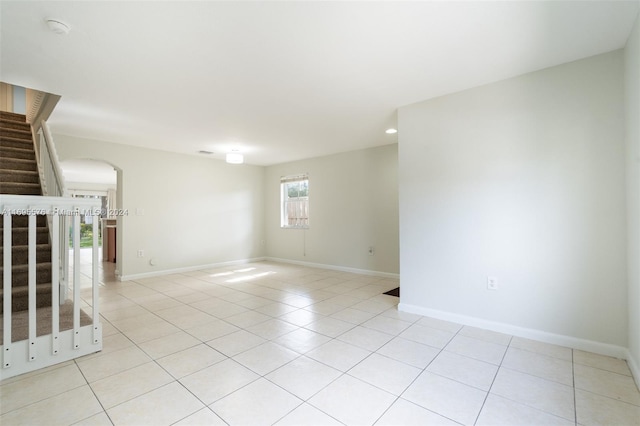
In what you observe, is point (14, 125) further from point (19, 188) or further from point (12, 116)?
point (19, 188)

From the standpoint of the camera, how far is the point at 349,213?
225 inches

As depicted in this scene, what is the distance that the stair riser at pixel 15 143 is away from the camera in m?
4.12

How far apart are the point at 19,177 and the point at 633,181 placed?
21.2ft

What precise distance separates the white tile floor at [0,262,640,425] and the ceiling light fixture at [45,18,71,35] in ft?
7.93

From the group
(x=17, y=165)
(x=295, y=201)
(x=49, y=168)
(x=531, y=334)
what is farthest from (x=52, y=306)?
(x=295, y=201)

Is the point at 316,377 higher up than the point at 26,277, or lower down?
lower down

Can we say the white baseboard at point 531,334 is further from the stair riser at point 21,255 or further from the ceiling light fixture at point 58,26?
the stair riser at point 21,255

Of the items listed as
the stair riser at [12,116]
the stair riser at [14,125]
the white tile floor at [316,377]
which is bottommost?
the white tile floor at [316,377]

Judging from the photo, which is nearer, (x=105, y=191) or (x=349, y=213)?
(x=349, y=213)

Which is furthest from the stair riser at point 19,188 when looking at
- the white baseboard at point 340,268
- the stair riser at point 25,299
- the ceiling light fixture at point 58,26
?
the white baseboard at point 340,268

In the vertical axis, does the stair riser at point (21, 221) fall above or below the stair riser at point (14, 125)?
below

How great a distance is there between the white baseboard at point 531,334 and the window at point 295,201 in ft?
12.2

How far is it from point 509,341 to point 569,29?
2.52m

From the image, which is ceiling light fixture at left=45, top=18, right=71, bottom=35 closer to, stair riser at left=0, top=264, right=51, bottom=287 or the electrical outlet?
stair riser at left=0, top=264, right=51, bottom=287
